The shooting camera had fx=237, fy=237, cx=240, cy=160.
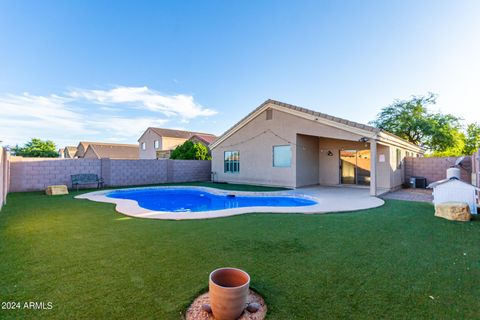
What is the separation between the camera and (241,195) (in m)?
12.2

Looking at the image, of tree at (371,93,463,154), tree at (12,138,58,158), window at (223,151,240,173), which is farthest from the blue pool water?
tree at (12,138,58,158)

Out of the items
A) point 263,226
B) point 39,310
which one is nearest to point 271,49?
point 263,226

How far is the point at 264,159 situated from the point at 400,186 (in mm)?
8201

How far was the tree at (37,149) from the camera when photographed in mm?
40312

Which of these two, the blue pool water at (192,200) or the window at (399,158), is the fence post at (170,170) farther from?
the window at (399,158)

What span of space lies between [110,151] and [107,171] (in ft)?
89.4

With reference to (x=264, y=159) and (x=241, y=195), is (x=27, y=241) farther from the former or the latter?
(x=264, y=159)

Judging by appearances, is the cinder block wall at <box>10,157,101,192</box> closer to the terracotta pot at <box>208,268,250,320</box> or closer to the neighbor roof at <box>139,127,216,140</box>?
the terracotta pot at <box>208,268,250,320</box>

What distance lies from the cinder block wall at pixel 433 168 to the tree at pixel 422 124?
1246 centimetres

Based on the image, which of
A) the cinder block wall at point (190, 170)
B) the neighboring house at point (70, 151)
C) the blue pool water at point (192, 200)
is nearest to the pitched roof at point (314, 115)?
the cinder block wall at point (190, 170)

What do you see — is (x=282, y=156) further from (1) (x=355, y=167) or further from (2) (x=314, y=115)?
(1) (x=355, y=167)

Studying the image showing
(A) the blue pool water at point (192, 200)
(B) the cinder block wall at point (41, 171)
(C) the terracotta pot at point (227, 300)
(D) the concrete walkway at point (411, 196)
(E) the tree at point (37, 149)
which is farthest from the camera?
(E) the tree at point (37, 149)

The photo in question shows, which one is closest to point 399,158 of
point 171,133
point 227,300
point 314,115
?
point 314,115

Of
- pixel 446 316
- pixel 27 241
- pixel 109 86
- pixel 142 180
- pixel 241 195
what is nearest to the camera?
pixel 446 316
